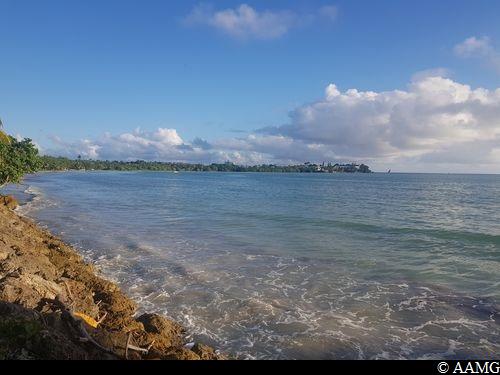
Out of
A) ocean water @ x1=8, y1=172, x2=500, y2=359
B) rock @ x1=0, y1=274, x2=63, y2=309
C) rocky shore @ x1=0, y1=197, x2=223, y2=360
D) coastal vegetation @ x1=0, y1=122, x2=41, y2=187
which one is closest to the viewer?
rocky shore @ x1=0, y1=197, x2=223, y2=360

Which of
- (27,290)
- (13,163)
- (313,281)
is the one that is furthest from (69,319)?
(13,163)

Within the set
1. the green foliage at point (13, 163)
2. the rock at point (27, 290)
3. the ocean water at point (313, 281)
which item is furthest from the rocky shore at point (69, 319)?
the green foliage at point (13, 163)

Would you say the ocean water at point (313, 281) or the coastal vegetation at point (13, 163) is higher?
the coastal vegetation at point (13, 163)

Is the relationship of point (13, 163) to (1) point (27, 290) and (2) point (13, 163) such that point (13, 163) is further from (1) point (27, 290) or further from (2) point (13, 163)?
(1) point (27, 290)

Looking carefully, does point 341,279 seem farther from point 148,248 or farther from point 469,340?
point 148,248

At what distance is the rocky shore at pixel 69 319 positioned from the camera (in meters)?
7.54

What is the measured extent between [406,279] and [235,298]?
857cm

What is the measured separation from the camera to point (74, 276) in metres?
15.3

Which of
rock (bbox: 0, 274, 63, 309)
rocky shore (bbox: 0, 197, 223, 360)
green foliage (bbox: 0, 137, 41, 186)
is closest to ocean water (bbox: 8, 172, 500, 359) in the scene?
rocky shore (bbox: 0, 197, 223, 360)

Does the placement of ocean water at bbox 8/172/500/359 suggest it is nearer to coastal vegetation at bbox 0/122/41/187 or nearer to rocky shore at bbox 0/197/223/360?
rocky shore at bbox 0/197/223/360

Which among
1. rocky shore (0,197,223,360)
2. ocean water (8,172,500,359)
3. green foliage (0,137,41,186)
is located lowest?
ocean water (8,172,500,359)

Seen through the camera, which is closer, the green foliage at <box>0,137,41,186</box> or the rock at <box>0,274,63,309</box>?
the rock at <box>0,274,63,309</box>

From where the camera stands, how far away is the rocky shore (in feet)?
24.7

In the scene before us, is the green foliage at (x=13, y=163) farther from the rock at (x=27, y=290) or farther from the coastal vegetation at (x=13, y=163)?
the rock at (x=27, y=290)
